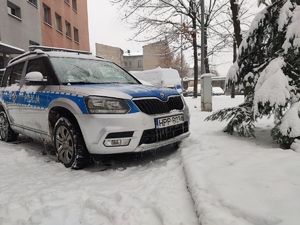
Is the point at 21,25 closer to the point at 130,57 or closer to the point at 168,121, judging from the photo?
the point at 168,121

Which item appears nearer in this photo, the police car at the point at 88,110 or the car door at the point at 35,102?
the police car at the point at 88,110

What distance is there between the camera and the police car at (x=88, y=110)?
3.04 metres

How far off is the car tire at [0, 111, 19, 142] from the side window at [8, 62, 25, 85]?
732mm

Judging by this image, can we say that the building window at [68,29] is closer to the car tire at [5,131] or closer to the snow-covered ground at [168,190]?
the car tire at [5,131]

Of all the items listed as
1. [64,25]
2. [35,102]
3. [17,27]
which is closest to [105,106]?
[35,102]

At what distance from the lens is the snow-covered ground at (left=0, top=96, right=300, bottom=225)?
1.86 m

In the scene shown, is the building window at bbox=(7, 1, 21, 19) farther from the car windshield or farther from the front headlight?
the front headlight

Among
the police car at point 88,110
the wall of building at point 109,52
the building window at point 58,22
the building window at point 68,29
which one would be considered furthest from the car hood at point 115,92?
the wall of building at point 109,52

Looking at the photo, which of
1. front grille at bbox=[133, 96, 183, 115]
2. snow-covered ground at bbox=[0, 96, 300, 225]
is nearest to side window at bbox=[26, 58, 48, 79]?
snow-covered ground at bbox=[0, 96, 300, 225]

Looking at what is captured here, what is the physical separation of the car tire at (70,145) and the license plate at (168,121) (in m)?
1.01

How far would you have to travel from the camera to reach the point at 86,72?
4.02m

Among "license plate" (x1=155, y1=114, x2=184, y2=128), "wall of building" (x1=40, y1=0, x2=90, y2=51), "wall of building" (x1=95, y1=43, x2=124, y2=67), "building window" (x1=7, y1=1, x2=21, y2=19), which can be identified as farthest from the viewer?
"wall of building" (x1=95, y1=43, x2=124, y2=67)

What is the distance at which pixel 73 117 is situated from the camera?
338 centimetres

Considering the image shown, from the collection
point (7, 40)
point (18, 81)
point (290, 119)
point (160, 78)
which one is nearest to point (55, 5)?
point (7, 40)
